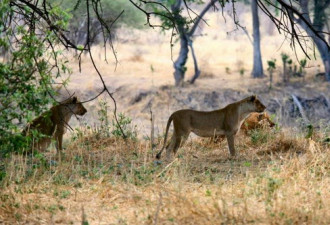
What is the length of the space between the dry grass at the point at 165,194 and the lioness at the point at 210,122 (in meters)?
0.89

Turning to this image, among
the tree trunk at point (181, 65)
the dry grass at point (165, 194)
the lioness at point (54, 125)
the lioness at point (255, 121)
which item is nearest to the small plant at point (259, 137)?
the lioness at point (255, 121)

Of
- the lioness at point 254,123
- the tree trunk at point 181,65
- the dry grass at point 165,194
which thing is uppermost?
the tree trunk at point 181,65

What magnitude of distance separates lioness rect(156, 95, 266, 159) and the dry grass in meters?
0.89

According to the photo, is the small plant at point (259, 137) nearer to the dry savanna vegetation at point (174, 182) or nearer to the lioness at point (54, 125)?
the dry savanna vegetation at point (174, 182)

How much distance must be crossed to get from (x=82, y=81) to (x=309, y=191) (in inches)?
782

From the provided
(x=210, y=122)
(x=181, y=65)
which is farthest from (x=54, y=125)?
(x=181, y=65)

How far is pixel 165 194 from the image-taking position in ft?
20.8

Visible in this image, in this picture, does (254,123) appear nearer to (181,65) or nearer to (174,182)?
(174,182)

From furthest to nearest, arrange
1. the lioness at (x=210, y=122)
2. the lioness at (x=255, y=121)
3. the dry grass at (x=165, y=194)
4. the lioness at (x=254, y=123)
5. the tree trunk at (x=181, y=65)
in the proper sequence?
the tree trunk at (x=181, y=65) → the lioness at (x=255, y=121) → the lioness at (x=254, y=123) → the lioness at (x=210, y=122) → the dry grass at (x=165, y=194)

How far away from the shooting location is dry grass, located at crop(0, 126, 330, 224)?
568 cm

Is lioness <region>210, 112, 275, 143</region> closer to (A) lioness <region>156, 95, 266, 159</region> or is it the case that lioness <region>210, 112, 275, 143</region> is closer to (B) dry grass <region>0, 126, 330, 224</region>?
(A) lioness <region>156, 95, 266, 159</region>

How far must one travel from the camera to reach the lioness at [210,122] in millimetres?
9391

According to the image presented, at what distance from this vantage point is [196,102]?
2397cm

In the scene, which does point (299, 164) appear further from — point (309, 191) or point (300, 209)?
point (300, 209)
